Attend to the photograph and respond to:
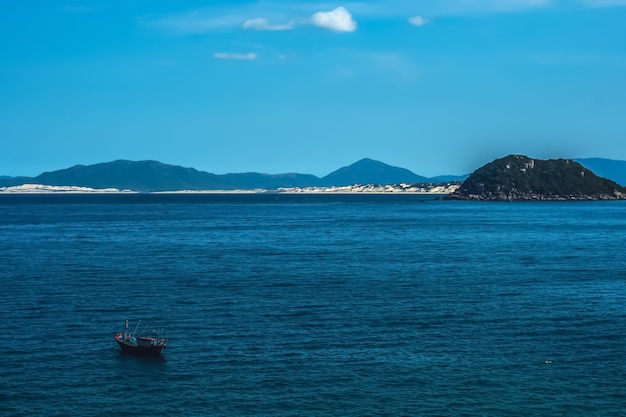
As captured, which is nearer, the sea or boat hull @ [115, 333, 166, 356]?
the sea

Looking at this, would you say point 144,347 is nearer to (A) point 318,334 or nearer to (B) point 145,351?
(B) point 145,351

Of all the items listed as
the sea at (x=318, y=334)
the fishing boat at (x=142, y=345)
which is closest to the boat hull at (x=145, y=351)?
the fishing boat at (x=142, y=345)

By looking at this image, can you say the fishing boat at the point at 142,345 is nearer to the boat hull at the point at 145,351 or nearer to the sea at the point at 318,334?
the boat hull at the point at 145,351

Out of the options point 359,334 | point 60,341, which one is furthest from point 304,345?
point 60,341

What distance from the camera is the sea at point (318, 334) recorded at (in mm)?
39188

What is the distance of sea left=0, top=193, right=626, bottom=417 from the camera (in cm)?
3919

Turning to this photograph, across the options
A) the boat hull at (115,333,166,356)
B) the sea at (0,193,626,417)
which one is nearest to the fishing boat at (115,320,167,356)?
the boat hull at (115,333,166,356)

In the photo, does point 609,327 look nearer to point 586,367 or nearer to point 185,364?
point 586,367

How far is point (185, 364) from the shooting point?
147ft

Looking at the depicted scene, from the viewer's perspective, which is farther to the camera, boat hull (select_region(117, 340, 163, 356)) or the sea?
boat hull (select_region(117, 340, 163, 356))

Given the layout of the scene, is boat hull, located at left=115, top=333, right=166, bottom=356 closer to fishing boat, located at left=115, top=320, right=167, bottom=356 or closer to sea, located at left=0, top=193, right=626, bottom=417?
fishing boat, located at left=115, top=320, right=167, bottom=356

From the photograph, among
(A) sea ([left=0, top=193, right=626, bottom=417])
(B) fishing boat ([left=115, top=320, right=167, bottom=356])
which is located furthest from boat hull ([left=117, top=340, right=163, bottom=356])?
(A) sea ([left=0, top=193, right=626, bottom=417])

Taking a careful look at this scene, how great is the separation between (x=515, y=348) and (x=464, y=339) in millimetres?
3755

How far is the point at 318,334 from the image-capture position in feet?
171
